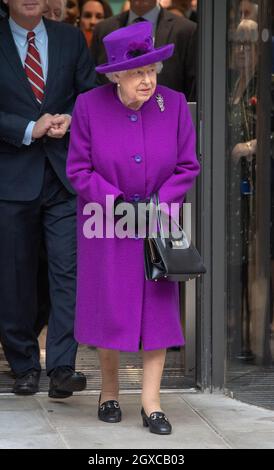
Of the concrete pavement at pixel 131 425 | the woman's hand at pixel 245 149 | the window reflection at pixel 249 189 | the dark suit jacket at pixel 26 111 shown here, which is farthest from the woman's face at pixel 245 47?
the concrete pavement at pixel 131 425

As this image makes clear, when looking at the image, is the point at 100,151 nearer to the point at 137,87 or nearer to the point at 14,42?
the point at 137,87

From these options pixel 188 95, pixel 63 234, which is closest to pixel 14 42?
pixel 63 234

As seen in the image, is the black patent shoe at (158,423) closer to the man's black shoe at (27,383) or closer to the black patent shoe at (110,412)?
the black patent shoe at (110,412)

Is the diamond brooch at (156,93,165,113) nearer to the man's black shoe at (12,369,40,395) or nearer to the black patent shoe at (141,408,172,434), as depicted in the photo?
the black patent shoe at (141,408,172,434)

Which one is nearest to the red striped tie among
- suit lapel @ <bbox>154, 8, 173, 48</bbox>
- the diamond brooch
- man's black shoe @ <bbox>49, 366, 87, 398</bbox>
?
the diamond brooch

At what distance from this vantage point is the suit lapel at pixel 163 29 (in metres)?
7.89

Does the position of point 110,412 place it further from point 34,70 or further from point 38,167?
point 34,70

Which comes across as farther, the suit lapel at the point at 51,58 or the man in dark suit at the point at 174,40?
the man in dark suit at the point at 174,40

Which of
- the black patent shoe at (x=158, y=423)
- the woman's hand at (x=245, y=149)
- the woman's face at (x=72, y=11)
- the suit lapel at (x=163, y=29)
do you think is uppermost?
the woman's face at (x=72, y=11)

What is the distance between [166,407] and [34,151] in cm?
147

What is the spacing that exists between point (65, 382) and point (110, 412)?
1.37 ft

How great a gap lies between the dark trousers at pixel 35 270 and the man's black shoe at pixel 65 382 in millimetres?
51

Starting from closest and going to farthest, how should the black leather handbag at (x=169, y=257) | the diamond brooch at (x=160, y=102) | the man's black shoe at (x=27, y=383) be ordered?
the black leather handbag at (x=169, y=257) < the diamond brooch at (x=160, y=102) < the man's black shoe at (x=27, y=383)

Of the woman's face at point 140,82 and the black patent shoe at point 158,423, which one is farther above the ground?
the woman's face at point 140,82
